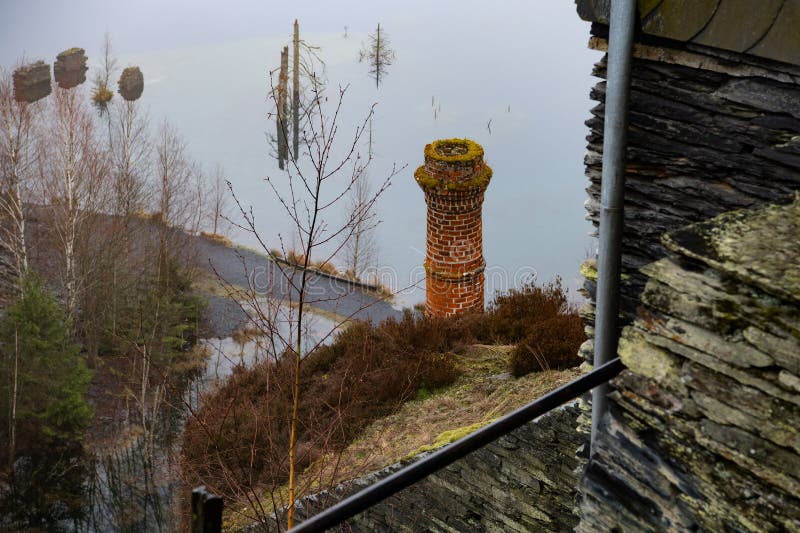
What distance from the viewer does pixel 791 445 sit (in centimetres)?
246

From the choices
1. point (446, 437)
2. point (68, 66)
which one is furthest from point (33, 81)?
point (446, 437)

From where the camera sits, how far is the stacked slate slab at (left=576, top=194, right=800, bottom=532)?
2521 mm

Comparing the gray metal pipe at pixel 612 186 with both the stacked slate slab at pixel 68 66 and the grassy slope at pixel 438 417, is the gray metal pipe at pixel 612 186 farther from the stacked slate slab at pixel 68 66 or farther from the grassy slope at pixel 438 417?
the stacked slate slab at pixel 68 66

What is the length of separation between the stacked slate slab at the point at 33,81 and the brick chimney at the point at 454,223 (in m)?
24.0

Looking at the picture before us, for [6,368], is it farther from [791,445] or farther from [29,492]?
[791,445]

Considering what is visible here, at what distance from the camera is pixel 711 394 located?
105 inches

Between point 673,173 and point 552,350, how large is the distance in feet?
18.4

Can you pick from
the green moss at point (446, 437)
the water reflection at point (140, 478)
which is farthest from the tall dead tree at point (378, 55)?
the green moss at point (446, 437)

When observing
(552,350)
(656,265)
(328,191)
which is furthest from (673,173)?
(328,191)

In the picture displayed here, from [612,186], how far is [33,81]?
106 feet

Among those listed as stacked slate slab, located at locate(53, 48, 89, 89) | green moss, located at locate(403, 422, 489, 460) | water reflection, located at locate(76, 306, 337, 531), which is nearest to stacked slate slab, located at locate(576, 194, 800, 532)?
green moss, located at locate(403, 422, 489, 460)

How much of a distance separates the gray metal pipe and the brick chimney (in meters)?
7.19

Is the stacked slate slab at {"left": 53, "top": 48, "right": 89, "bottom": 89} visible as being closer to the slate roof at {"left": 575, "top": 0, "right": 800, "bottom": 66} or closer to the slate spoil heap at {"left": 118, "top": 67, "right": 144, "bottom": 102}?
the slate spoil heap at {"left": 118, "top": 67, "right": 144, "bottom": 102}

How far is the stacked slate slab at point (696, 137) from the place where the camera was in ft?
11.4
